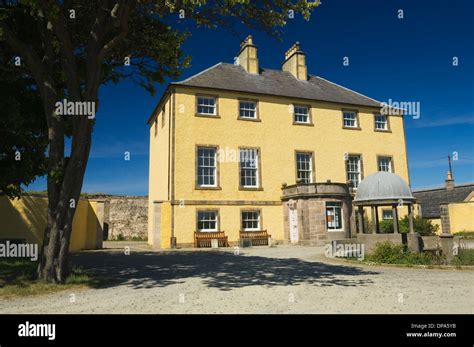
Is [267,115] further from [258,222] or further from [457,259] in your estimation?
[457,259]

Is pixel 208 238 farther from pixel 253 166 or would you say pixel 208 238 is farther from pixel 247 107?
pixel 247 107

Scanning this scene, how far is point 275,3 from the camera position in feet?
31.7

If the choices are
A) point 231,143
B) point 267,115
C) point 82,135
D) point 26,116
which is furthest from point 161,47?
point 267,115

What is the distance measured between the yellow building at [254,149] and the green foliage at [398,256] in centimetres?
880

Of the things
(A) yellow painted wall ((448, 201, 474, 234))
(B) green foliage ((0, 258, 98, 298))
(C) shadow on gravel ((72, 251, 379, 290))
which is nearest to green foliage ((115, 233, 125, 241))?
(C) shadow on gravel ((72, 251, 379, 290))

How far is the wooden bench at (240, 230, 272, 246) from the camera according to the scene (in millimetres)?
22659

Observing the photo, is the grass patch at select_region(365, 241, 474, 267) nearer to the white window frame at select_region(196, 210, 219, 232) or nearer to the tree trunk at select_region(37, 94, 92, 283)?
the tree trunk at select_region(37, 94, 92, 283)

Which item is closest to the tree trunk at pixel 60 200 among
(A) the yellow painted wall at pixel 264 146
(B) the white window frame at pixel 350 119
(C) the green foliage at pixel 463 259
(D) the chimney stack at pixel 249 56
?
(C) the green foliage at pixel 463 259

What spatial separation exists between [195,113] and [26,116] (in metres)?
12.7

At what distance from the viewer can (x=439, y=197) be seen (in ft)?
113

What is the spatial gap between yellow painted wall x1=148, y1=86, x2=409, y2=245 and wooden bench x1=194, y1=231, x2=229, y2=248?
49 centimetres

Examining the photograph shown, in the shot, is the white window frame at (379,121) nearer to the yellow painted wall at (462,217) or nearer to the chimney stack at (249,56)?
the yellow painted wall at (462,217)

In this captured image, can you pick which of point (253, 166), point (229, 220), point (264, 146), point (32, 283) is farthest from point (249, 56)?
point (32, 283)

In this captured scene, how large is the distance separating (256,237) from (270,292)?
15.3m
